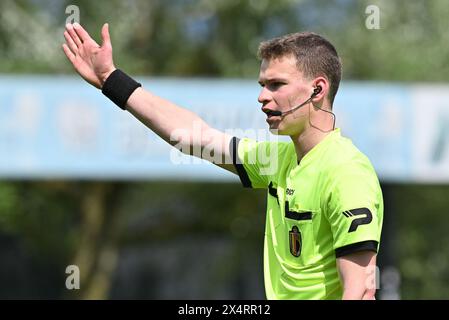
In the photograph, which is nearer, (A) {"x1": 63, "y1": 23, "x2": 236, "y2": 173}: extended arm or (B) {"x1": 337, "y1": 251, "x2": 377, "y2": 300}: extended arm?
(B) {"x1": 337, "y1": 251, "x2": 377, "y2": 300}: extended arm

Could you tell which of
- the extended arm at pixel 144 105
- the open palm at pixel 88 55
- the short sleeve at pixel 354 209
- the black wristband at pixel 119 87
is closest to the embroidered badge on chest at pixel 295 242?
the short sleeve at pixel 354 209

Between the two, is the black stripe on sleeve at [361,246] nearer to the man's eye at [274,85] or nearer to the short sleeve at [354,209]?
the short sleeve at [354,209]

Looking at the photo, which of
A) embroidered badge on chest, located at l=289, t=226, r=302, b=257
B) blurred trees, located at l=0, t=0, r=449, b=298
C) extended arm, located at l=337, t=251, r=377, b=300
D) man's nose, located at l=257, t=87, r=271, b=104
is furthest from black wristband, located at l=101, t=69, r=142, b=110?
blurred trees, located at l=0, t=0, r=449, b=298

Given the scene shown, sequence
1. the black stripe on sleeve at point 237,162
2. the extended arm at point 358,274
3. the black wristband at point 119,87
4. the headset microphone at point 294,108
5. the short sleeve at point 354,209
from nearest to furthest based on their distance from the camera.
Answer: the extended arm at point 358,274 < the short sleeve at point 354,209 < the headset microphone at point 294,108 < the black wristband at point 119,87 < the black stripe on sleeve at point 237,162

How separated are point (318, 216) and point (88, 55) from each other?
1737 mm

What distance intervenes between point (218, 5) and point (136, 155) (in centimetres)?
729

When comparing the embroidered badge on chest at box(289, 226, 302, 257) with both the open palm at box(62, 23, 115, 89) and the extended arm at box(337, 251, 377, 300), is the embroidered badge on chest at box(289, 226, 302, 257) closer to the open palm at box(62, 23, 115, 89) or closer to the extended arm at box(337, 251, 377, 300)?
the extended arm at box(337, 251, 377, 300)

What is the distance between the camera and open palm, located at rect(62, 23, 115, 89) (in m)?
5.71

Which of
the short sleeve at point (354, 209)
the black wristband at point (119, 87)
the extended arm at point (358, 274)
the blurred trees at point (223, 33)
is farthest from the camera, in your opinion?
the blurred trees at point (223, 33)

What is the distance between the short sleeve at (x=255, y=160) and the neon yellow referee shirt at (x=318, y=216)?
0.24ft

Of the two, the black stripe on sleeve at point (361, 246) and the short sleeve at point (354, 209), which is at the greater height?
the short sleeve at point (354, 209)

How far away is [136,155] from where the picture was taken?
17953mm

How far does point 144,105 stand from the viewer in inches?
225

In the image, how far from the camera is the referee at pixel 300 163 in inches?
189
